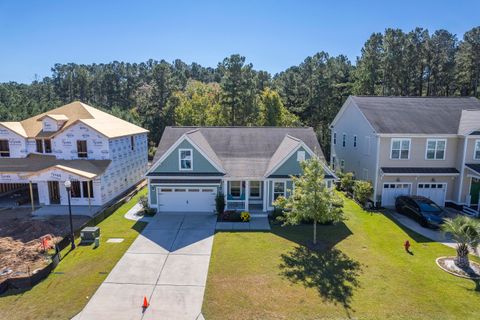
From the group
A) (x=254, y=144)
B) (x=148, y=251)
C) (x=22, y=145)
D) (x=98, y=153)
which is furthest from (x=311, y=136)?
(x=22, y=145)

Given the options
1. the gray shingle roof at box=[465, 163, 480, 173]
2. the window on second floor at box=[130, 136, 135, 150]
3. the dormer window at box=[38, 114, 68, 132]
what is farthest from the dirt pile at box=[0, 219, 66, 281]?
the gray shingle roof at box=[465, 163, 480, 173]

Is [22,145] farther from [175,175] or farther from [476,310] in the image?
[476,310]

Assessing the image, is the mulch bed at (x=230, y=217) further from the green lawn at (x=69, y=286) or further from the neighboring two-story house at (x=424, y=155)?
the neighboring two-story house at (x=424, y=155)

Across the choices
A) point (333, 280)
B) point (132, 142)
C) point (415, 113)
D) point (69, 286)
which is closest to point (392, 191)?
point (415, 113)

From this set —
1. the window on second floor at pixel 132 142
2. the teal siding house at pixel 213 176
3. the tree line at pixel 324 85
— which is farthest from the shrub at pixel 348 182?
the window on second floor at pixel 132 142

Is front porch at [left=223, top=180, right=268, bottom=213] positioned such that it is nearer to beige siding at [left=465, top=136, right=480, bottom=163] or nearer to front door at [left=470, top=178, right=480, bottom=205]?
beige siding at [left=465, top=136, right=480, bottom=163]
